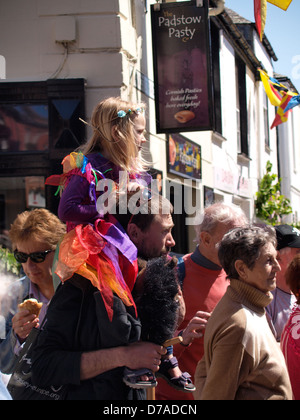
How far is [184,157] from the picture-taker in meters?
8.90

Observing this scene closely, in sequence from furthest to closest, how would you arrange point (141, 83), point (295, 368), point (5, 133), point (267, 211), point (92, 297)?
point (267, 211) < point (141, 83) < point (5, 133) < point (295, 368) < point (92, 297)

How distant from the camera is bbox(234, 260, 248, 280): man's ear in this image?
2455 millimetres

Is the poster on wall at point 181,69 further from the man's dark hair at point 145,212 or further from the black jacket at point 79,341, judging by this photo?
the black jacket at point 79,341

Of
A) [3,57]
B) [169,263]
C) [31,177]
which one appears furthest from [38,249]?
[3,57]

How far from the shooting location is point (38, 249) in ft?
9.82

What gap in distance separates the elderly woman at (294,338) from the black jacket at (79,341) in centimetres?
125

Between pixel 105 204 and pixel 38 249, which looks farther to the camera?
pixel 38 249

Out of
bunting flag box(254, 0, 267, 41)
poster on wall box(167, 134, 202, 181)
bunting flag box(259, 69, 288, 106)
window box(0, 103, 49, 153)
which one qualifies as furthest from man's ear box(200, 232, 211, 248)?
bunting flag box(259, 69, 288, 106)

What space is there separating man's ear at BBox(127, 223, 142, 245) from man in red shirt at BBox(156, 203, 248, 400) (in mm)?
898

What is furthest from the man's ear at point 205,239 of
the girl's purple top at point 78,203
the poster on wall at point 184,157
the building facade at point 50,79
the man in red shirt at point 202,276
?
the poster on wall at point 184,157

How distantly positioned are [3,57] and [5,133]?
2.89ft

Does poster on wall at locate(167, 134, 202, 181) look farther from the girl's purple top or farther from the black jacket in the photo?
the black jacket

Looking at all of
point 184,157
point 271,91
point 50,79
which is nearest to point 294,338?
point 50,79
